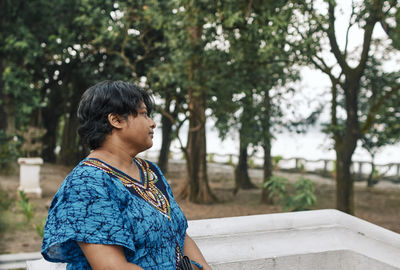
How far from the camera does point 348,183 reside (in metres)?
8.13

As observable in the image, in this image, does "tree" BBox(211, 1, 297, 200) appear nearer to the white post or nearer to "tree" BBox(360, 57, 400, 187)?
"tree" BBox(360, 57, 400, 187)

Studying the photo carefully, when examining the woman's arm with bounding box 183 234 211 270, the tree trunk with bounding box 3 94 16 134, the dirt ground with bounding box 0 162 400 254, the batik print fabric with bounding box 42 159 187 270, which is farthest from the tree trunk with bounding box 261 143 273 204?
the batik print fabric with bounding box 42 159 187 270

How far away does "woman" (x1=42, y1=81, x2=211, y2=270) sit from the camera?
4.73 feet

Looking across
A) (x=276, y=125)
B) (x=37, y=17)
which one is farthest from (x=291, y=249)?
(x=37, y=17)

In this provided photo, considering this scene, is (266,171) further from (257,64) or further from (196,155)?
(257,64)

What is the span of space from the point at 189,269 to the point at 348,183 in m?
6.94

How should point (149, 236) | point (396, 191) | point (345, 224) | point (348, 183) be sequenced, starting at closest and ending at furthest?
point (149, 236) → point (345, 224) → point (348, 183) → point (396, 191)

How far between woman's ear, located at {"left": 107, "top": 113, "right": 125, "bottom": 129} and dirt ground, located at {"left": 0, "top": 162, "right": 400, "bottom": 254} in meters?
6.39

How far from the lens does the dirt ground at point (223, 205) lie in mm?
8203

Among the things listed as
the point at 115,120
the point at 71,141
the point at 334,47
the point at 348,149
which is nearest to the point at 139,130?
the point at 115,120

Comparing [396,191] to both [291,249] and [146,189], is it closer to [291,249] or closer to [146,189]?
[291,249]

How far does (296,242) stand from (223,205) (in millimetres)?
9229

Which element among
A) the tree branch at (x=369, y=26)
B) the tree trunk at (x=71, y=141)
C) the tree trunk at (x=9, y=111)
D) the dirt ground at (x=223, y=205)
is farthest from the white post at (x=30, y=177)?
the tree branch at (x=369, y=26)

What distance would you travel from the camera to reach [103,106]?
1603 mm
